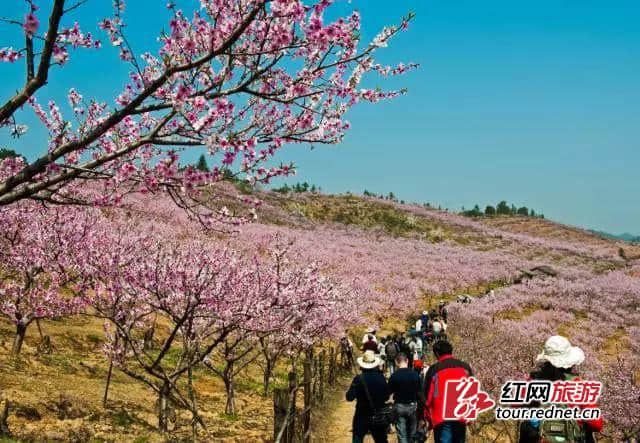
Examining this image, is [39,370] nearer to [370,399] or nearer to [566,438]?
[370,399]

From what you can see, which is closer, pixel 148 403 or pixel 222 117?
pixel 222 117

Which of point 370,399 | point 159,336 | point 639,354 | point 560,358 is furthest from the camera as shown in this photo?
point 639,354

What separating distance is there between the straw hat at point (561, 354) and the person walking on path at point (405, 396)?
2754 millimetres

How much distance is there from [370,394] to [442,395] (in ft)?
4.71

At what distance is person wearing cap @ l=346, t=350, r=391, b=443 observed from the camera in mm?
7910

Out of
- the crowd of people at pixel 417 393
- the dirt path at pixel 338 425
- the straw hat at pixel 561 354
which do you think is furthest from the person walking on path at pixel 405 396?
the dirt path at pixel 338 425

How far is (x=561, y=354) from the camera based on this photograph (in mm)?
5656

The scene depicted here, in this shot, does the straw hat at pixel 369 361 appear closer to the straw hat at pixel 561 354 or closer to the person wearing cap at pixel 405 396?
the person wearing cap at pixel 405 396

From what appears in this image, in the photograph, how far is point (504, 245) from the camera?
236ft

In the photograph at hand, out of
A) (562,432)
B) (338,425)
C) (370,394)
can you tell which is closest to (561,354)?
(562,432)

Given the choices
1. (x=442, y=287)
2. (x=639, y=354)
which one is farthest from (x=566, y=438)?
(x=442, y=287)

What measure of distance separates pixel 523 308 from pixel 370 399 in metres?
28.9

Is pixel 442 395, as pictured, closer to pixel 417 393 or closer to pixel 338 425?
pixel 417 393

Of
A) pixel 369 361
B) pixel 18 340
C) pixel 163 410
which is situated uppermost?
pixel 369 361
